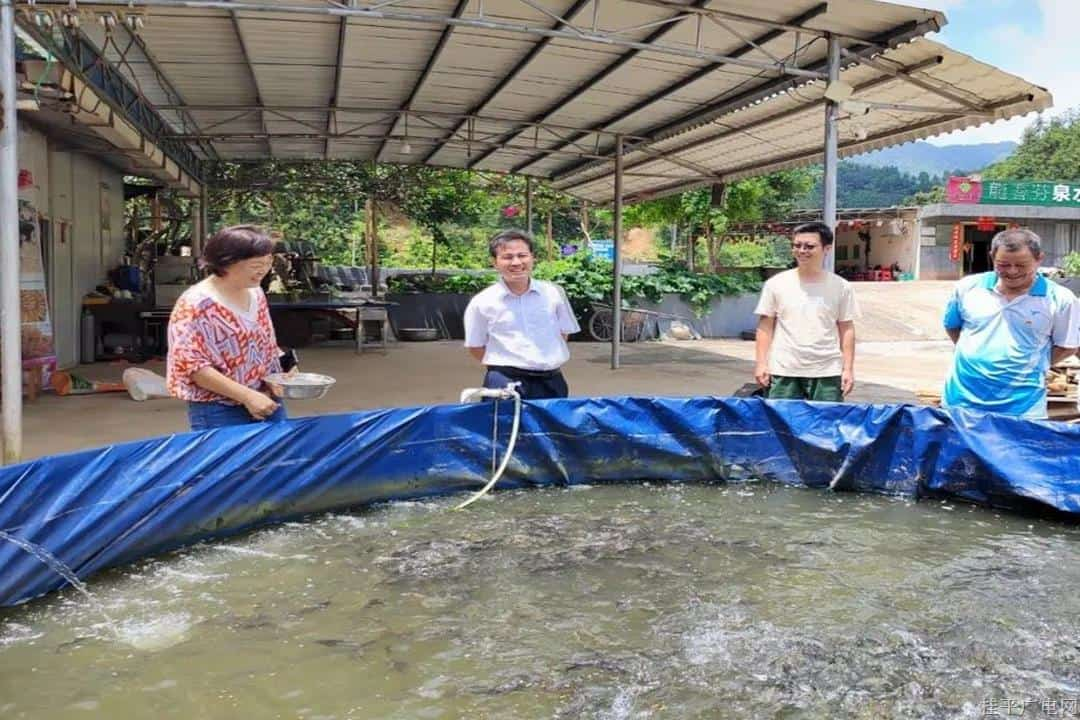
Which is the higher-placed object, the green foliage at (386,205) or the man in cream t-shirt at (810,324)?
the green foliage at (386,205)

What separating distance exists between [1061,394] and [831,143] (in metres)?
2.61

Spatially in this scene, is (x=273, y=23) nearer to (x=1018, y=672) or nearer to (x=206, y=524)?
(x=206, y=524)

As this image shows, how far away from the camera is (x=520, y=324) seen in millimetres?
4410

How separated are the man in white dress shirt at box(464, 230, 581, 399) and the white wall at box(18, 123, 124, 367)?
6.31 metres

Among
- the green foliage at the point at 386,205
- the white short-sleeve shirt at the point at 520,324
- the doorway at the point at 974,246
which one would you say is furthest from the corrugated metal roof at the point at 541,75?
the doorway at the point at 974,246

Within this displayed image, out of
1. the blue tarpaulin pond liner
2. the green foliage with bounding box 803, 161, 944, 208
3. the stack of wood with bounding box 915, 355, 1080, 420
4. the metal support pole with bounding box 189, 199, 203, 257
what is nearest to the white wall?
the metal support pole with bounding box 189, 199, 203, 257

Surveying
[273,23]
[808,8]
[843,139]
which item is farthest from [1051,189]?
[273,23]

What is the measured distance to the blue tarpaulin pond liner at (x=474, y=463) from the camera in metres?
3.37

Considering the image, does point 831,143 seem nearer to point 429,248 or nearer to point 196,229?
point 196,229

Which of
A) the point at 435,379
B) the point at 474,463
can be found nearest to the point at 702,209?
the point at 435,379

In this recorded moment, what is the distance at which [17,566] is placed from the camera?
312 centimetres

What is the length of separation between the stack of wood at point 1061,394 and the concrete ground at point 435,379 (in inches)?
50.3

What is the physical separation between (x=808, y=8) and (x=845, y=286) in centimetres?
288

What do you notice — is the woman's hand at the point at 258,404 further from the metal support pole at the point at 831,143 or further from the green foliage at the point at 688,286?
the green foliage at the point at 688,286
